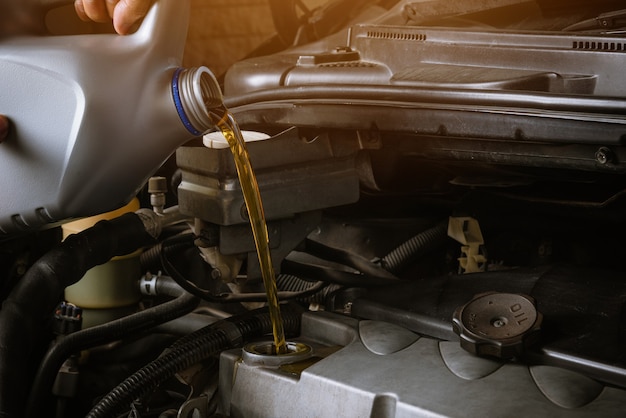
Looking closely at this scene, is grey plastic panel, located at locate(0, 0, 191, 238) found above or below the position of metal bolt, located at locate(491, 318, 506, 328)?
above

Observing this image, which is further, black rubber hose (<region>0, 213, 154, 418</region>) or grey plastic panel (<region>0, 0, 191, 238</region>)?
black rubber hose (<region>0, 213, 154, 418</region>)

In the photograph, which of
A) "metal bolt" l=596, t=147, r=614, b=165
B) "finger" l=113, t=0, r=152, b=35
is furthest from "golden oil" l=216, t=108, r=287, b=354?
"metal bolt" l=596, t=147, r=614, b=165

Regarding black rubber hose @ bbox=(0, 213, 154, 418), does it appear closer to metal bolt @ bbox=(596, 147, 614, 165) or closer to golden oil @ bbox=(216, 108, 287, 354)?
golden oil @ bbox=(216, 108, 287, 354)

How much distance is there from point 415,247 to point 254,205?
0.47 metres

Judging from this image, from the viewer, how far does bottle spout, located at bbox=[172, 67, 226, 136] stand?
1.03m

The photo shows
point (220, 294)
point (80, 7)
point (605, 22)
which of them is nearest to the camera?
point (80, 7)

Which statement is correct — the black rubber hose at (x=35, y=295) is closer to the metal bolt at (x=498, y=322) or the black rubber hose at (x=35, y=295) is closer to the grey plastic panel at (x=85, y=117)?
the grey plastic panel at (x=85, y=117)

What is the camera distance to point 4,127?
42.7 inches

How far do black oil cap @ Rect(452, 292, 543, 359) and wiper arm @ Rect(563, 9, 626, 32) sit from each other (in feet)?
1.39

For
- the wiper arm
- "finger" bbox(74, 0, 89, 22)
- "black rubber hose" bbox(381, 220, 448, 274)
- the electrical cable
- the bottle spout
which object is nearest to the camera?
the bottle spout

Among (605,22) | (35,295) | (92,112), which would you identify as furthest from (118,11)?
(605,22)

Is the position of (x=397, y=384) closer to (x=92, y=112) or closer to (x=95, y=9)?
(x=92, y=112)

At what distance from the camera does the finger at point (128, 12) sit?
1.07 meters

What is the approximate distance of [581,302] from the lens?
120 centimetres
